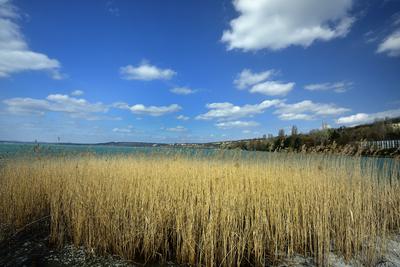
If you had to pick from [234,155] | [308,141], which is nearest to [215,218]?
[234,155]

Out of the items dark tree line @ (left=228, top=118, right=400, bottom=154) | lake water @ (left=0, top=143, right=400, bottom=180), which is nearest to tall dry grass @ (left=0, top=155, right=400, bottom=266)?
lake water @ (left=0, top=143, right=400, bottom=180)

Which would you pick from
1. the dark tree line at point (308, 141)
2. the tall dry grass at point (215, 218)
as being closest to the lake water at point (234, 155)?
the dark tree line at point (308, 141)

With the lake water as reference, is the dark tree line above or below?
above

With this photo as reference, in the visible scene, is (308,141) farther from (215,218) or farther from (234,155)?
A: (215,218)

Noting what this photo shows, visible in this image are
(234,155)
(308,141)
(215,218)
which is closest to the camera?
(215,218)

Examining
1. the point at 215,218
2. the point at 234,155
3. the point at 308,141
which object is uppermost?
the point at 308,141

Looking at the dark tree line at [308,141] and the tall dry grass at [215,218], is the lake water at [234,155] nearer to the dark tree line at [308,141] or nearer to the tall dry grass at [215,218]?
the dark tree line at [308,141]

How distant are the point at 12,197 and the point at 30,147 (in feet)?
10.4

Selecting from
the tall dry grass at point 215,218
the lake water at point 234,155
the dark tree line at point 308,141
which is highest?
the dark tree line at point 308,141

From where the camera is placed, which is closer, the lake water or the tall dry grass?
the tall dry grass

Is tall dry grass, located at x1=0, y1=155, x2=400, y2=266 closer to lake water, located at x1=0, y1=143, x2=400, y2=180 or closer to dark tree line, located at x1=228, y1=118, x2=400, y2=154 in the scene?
lake water, located at x1=0, y1=143, x2=400, y2=180

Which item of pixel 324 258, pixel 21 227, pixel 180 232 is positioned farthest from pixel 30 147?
pixel 324 258

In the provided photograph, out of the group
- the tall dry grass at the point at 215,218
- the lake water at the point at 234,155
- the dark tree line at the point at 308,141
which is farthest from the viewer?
the dark tree line at the point at 308,141

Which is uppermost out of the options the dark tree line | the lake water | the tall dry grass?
the dark tree line
